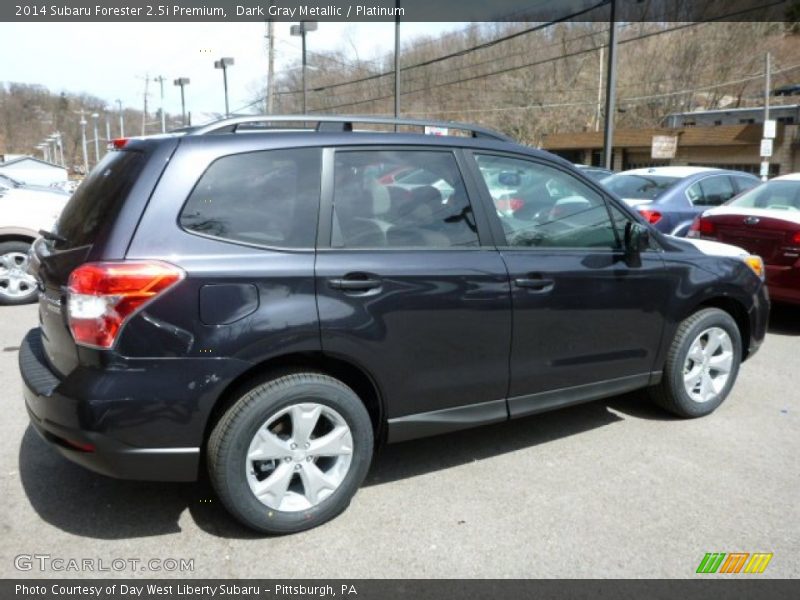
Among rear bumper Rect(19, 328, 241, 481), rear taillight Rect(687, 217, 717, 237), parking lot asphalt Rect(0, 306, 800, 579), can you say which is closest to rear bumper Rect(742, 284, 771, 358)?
parking lot asphalt Rect(0, 306, 800, 579)

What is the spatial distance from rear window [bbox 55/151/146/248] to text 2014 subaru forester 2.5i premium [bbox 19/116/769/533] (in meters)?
0.02

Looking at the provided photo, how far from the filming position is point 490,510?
134 inches

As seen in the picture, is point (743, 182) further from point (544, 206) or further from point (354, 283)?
point (354, 283)

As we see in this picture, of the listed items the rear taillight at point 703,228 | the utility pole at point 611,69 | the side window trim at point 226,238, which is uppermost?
the utility pole at point 611,69

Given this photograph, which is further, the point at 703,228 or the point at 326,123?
the point at 703,228

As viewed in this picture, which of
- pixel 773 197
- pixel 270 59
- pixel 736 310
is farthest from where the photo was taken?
pixel 270 59

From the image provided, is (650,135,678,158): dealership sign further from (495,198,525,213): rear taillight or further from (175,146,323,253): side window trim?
(175,146,323,253): side window trim

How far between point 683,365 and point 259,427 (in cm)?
280

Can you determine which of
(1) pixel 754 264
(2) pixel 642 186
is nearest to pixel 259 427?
(1) pixel 754 264

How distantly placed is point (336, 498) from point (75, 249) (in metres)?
1.59

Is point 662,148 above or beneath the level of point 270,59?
beneath

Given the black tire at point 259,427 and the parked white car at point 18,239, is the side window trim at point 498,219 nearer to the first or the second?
the black tire at point 259,427

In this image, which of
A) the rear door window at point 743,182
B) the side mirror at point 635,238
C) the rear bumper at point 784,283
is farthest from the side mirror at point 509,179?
the rear door window at point 743,182

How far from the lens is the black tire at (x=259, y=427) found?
2945 millimetres
